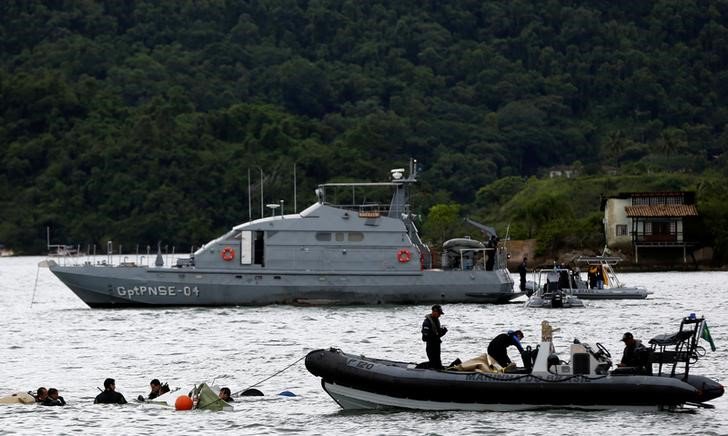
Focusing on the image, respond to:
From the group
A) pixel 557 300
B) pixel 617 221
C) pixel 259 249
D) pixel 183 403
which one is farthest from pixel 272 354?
pixel 617 221

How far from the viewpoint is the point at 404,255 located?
5491 centimetres

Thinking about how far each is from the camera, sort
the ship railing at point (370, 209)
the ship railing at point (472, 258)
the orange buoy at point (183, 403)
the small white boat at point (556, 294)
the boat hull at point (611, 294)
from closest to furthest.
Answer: the orange buoy at point (183, 403) < the ship railing at point (370, 209) < the ship railing at point (472, 258) < the small white boat at point (556, 294) < the boat hull at point (611, 294)

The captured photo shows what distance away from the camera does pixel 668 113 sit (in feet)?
655

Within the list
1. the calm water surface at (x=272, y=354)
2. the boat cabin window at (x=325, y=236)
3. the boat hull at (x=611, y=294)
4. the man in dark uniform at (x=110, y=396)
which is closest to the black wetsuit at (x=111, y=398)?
the man in dark uniform at (x=110, y=396)

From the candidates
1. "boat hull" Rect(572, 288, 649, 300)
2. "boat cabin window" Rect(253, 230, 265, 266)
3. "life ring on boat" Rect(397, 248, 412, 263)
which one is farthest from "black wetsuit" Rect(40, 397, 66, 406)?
"boat hull" Rect(572, 288, 649, 300)

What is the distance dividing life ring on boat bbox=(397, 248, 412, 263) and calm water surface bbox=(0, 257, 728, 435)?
6.00ft

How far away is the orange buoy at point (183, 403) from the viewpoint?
30969 millimetres

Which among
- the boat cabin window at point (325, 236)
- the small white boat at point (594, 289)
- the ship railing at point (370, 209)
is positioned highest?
the ship railing at point (370, 209)

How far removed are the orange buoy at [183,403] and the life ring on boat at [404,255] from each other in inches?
961

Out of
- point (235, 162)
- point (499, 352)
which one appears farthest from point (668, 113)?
point (499, 352)

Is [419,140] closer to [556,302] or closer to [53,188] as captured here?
[53,188]

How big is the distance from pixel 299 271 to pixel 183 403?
78.2 ft

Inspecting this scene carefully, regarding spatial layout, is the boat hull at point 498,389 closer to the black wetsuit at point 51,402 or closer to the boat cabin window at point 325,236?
the black wetsuit at point 51,402

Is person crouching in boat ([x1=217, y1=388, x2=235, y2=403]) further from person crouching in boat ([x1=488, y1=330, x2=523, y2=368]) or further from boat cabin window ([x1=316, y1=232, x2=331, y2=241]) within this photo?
boat cabin window ([x1=316, y1=232, x2=331, y2=241])
